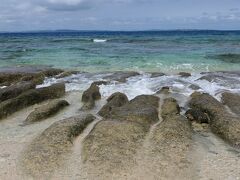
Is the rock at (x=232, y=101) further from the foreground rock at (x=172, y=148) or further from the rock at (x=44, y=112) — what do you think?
the rock at (x=44, y=112)

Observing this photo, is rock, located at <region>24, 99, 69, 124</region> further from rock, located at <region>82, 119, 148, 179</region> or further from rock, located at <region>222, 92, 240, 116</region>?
rock, located at <region>222, 92, 240, 116</region>

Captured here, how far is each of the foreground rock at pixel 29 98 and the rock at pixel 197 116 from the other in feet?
16.9

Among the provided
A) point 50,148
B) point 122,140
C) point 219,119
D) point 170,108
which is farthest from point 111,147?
point 170,108

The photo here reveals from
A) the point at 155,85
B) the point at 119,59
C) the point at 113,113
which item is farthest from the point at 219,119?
the point at 119,59

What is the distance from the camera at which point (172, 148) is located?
838 cm

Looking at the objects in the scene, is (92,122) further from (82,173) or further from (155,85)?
(155,85)

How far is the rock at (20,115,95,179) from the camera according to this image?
7570 millimetres

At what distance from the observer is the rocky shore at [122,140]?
7.49 metres

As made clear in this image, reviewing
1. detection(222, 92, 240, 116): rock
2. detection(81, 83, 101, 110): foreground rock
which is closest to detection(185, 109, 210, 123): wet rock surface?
detection(222, 92, 240, 116): rock

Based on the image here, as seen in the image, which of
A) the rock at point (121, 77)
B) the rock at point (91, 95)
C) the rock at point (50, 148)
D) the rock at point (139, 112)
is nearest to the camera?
the rock at point (50, 148)

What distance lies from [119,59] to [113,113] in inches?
720

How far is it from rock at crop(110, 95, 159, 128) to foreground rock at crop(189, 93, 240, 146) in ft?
4.40

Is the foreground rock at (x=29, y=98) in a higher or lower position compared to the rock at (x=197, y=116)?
lower

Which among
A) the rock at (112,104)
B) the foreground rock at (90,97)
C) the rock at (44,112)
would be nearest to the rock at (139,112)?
the rock at (112,104)
